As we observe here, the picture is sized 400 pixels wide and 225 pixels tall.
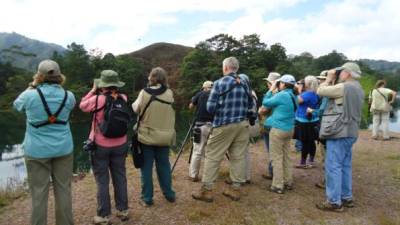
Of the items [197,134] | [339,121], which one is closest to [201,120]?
[197,134]

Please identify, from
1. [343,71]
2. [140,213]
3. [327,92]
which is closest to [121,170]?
[140,213]

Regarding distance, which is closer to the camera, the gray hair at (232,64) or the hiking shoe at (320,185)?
the gray hair at (232,64)


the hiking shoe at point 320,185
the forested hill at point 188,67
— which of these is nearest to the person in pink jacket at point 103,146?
the hiking shoe at point 320,185

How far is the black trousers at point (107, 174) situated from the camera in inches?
161

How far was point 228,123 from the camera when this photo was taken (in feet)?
15.4

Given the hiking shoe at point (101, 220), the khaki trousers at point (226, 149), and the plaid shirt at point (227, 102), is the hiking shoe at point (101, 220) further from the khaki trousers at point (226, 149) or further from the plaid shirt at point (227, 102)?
the plaid shirt at point (227, 102)

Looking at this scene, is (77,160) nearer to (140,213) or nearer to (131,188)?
(131,188)

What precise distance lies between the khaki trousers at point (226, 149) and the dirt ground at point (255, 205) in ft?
1.32

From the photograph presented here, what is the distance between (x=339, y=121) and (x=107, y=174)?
112 inches

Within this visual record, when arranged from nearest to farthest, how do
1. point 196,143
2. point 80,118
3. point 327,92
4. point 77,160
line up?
point 327,92, point 196,143, point 77,160, point 80,118

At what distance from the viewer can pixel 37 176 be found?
11.9 ft

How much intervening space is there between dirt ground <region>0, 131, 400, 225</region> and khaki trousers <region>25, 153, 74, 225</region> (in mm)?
636

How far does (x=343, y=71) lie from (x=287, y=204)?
1.90m

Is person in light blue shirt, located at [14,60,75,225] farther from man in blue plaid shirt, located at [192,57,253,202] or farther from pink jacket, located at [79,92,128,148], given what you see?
man in blue plaid shirt, located at [192,57,253,202]
